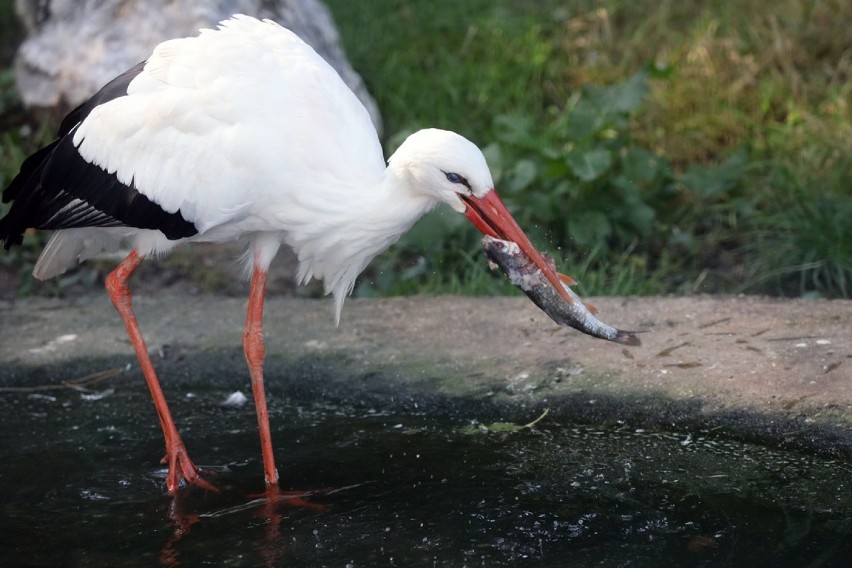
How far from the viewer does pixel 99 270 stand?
6.66 m

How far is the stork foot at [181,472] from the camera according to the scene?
4066 millimetres

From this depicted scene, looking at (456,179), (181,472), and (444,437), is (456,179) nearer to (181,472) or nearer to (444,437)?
(444,437)

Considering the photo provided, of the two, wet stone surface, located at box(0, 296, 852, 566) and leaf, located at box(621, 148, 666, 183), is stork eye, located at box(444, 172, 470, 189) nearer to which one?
wet stone surface, located at box(0, 296, 852, 566)

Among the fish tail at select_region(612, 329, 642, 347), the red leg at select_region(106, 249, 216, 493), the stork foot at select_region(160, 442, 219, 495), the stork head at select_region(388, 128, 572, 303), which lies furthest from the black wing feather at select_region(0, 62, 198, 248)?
the fish tail at select_region(612, 329, 642, 347)

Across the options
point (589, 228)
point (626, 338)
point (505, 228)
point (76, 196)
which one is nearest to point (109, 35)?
point (76, 196)

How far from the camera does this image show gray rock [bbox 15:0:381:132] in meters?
6.79

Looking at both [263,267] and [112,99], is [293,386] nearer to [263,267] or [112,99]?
[263,267]

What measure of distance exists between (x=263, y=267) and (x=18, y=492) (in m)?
1.12

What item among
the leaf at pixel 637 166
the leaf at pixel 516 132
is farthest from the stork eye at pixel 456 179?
the leaf at pixel 637 166

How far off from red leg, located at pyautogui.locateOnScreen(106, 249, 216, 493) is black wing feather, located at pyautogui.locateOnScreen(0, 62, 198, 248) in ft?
0.77

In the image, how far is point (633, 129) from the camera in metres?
7.39

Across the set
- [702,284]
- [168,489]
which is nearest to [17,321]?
[168,489]

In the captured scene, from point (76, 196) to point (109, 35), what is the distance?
2.82 metres

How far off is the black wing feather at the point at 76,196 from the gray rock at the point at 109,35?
2310mm
